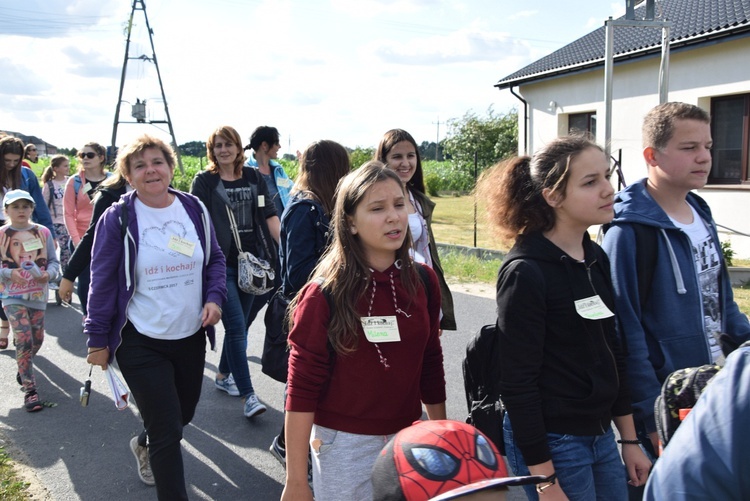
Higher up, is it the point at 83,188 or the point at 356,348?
the point at 83,188

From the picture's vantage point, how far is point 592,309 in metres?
2.38

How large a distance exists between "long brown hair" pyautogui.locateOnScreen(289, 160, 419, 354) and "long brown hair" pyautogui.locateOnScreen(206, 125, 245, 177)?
9.26ft

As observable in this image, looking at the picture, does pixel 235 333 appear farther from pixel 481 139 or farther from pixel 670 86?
pixel 481 139

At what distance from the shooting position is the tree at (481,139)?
3102 centimetres

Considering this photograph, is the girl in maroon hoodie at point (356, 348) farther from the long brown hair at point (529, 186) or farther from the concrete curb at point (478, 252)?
the concrete curb at point (478, 252)

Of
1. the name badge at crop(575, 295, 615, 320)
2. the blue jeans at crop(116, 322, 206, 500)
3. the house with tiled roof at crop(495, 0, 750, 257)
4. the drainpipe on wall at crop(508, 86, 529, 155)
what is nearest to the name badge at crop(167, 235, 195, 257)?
the blue jeans at crop(116, 322, 206, 500)

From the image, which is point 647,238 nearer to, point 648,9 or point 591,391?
point 591,391

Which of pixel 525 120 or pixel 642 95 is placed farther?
pixel 525 120

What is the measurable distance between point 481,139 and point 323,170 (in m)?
29.9

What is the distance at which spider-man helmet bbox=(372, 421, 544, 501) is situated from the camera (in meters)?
1.57

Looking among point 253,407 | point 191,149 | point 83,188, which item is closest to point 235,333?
point 253,407

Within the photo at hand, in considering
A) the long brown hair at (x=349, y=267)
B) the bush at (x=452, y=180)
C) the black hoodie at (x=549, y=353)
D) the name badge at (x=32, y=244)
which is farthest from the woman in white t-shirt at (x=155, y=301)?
the bush at (x=452, y=180)

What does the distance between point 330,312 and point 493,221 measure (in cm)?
75

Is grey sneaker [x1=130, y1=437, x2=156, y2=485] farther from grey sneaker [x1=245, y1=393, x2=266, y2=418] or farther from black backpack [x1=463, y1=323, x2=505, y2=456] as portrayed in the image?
black backpack [x1=463, y1=323, x2=505, y2=456]
